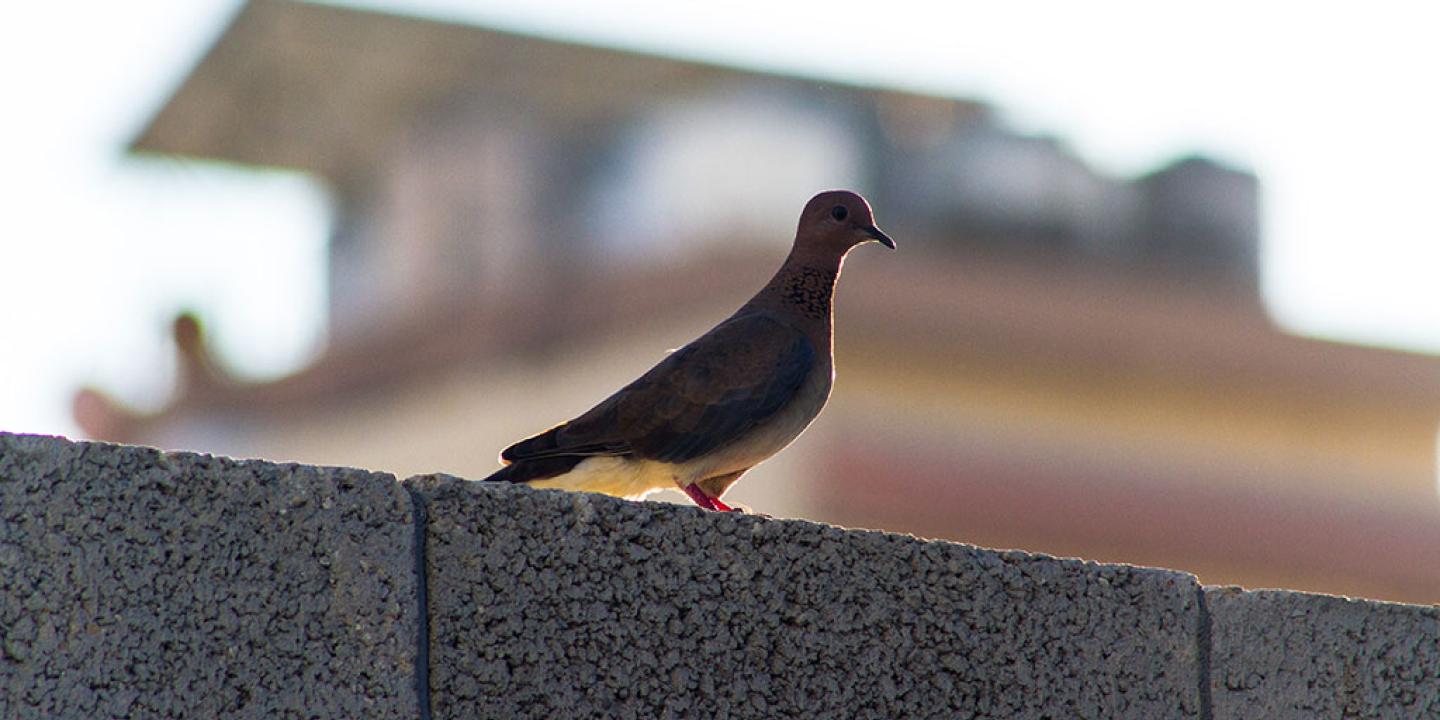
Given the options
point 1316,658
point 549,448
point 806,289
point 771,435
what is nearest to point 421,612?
point 1316,658

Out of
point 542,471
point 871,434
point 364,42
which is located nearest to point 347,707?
point 542,471

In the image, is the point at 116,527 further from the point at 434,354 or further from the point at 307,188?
the point at 307,188

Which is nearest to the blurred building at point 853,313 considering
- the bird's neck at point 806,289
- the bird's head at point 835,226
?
the bird's head at point 835,226

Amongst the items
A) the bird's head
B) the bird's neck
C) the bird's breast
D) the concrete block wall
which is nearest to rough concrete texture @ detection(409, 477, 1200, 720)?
the concrete block wall

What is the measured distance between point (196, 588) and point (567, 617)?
0.59 metres

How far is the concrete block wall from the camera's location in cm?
377

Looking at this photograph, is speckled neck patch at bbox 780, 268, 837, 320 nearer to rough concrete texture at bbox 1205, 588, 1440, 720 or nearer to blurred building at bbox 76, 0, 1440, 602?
rough concrete texture at bbox 1205, 588, 1440, 720

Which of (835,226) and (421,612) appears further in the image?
(835,226)

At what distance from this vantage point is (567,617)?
4133mm

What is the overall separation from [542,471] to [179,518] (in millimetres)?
2820

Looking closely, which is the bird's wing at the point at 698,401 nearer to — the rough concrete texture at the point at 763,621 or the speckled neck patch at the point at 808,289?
the speckled neck patch at the point at 808,289

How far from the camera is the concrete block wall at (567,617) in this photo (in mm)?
3766

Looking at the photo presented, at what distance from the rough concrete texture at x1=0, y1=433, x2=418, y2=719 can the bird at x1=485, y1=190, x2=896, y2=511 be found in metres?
2.54

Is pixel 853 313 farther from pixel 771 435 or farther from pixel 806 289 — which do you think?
pixel 771 435
